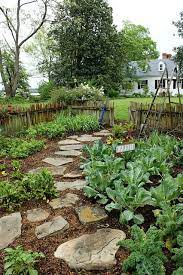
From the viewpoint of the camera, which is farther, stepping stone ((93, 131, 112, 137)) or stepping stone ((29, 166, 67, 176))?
stepping stone ((93, 131, 112, 137))

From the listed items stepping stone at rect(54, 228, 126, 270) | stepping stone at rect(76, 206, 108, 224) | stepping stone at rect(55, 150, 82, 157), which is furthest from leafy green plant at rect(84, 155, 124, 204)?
stepping stone at rect(55, 150, 82, 157)

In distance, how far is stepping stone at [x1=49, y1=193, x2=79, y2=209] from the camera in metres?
3.37

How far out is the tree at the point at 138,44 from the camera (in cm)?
4006

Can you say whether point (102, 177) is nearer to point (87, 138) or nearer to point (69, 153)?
point (69, 153)

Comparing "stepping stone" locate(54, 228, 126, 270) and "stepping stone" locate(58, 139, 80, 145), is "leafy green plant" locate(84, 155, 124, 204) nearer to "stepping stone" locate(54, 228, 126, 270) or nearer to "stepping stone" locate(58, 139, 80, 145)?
"stepping stone" locate(54, 228, 126, 270)

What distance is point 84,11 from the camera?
25.5 meters

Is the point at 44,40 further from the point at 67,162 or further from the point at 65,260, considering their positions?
the point at 65,260

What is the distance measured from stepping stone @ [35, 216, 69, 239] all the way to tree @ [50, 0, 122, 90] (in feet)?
73.6

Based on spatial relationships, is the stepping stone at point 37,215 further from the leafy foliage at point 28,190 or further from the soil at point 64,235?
the leafy foliage at point 28,190

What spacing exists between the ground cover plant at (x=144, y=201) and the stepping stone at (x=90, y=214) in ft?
0.31

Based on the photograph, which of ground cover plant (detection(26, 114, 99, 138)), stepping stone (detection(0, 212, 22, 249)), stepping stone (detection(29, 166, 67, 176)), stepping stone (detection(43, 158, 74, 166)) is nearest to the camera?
stepping stone (detection(0, 212, 22, 249))

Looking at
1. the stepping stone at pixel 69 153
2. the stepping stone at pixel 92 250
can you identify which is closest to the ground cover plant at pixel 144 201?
the stepping stone at pixel 92 250

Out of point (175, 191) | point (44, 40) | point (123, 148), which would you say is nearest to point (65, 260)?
point (175, 191)

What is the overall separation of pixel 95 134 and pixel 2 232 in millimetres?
5108
